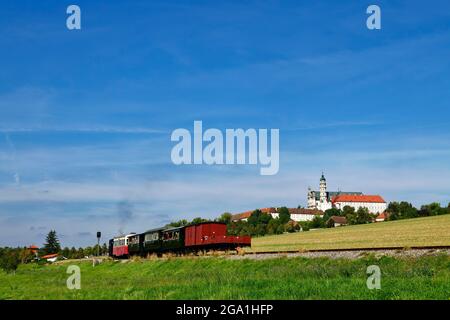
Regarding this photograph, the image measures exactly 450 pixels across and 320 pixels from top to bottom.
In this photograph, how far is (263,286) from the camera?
639 inches

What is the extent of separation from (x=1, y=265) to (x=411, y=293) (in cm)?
4205

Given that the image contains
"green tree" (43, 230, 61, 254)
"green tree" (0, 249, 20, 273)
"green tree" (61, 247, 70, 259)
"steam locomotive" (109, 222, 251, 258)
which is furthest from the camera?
"green tree" (43, 230, 61, 254)

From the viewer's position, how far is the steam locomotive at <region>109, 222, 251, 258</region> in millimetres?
49875

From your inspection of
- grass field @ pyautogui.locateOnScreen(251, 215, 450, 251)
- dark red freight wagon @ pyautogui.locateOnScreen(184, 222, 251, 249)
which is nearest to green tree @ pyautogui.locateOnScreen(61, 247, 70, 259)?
grass field @ pyautogui.locateOnScreen(251, 215, 450, 251)

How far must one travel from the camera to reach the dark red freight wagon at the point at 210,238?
49.4 meters

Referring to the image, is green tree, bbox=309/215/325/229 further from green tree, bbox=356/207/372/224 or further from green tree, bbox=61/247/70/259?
green tree, bbox=61/247/70/259

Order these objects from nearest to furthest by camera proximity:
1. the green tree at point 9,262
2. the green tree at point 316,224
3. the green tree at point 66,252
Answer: the green tree at point 9,262, the green tree at point 316,224, the green tree at point 66,252

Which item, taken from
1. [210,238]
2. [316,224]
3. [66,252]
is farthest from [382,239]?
[66,252]
